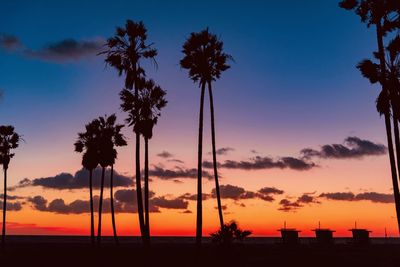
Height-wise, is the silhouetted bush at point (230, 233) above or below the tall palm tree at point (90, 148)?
below

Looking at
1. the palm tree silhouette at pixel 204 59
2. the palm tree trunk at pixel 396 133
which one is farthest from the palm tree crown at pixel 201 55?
the palm tree trunk at pixel 396 133

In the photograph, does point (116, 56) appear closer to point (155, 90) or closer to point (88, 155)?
point (155, 90)

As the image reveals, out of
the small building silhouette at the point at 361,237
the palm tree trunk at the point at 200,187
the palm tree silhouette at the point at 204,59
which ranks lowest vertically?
the small building silhouette at the point at 361,237

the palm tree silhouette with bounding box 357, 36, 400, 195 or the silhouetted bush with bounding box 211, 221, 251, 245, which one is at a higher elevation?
the palm tree silhouette with bounding box 357, 36, 400, 195

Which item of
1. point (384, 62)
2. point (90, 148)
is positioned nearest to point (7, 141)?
point (90, 148)

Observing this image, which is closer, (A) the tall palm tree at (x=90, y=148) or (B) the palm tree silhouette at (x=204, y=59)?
(B) the palm tree silhouette at (x=204, y=59)

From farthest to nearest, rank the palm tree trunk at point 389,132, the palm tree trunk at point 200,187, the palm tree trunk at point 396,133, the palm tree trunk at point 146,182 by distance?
1. the palm tree trunk at point 146,182
2. the palm tree trunk at point 200,187
3. the palm tree trunk at point 396,133
4. the palm tree trunk at point 389,132

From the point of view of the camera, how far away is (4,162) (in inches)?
Result: 2702

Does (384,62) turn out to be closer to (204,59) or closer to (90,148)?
(204,59)

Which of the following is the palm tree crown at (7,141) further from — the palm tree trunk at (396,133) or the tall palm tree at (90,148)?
the palm tree trunk at (396,133)

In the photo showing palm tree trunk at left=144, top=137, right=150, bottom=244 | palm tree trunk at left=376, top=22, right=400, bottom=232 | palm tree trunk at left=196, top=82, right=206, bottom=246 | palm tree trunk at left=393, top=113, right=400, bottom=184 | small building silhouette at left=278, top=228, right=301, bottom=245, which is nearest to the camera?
palm tree trunk at left=376, top=22, right=400, bottom=232

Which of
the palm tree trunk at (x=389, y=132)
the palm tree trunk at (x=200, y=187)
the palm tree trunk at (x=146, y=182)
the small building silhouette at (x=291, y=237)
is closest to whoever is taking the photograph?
the palm tree trunk at (x=389, y=132)

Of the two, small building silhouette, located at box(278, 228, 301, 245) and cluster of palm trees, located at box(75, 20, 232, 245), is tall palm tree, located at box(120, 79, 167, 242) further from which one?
small building silhouette, located at box(278, 228, 301, 245)

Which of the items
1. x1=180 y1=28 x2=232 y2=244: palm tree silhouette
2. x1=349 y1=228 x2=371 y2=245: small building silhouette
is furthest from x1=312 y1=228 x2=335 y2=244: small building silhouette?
x1=180 y1=28 x2=232 y2=244: palm tree silhouette
